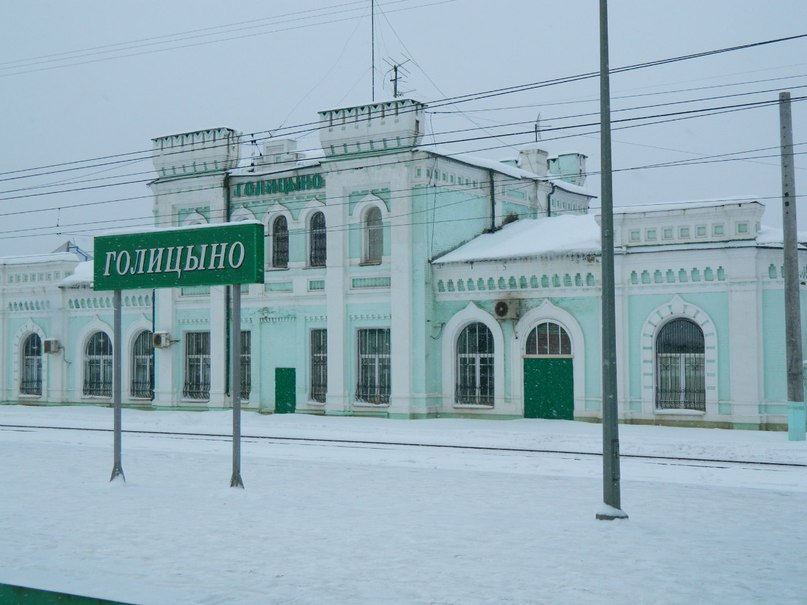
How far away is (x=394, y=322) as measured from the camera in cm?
2802

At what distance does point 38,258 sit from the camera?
3738cm

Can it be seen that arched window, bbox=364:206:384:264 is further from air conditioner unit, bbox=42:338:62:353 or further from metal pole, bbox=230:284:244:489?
metal pole, bbox=230:284:244:489

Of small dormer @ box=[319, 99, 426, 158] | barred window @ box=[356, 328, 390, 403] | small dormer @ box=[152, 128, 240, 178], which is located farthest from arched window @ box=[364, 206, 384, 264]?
small dormer @ box=[152, 128, 240, 178]

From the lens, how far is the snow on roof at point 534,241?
2602cm

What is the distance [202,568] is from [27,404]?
30.7m

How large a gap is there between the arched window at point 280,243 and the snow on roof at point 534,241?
5.49 meters

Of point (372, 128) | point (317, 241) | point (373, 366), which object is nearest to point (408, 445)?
point (373, 366)

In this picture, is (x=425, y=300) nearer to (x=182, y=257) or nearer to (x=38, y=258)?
(x=182, y=257)

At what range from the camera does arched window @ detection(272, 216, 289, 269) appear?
30.9 m

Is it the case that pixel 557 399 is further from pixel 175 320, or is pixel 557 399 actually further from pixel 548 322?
pixel 175 320

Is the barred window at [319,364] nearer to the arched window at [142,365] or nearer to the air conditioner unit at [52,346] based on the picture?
the arched window at [142,365]

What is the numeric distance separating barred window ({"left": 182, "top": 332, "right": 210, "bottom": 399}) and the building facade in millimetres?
71

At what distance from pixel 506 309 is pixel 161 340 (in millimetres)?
12482

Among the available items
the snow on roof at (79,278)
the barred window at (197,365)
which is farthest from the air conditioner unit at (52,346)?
the barred window at (197,365)
